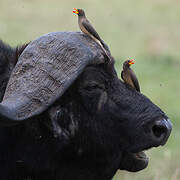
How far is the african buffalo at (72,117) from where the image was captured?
5.48 meters

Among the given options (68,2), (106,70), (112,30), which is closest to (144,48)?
(112,30)

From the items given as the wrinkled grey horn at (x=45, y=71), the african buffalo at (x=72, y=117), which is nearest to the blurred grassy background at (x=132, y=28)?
the african buffalo at (x=72, y=117)

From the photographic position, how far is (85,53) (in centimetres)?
560

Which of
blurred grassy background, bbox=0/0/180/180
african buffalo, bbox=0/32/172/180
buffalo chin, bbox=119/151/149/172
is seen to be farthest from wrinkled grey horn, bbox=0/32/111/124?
blurred grassy background, bbox=0/0/180/180

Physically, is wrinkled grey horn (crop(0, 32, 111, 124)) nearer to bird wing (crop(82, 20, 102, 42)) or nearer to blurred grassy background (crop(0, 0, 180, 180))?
bird wing (crop(82, 20, 102, 42))

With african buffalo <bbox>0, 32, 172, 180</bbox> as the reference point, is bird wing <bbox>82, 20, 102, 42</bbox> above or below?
above

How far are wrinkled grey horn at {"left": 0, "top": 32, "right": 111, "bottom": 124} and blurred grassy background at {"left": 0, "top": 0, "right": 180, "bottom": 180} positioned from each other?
7835mm

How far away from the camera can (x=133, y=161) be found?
5824 millimetres

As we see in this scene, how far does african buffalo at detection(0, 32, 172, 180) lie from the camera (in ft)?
18.0

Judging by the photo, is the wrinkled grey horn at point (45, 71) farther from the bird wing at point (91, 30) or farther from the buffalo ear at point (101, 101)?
the buffalo ear at point (101, 101)

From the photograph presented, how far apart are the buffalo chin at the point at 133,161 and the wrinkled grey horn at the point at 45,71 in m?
0.88

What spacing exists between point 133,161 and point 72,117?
27.3 inches

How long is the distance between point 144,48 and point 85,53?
13.7 m

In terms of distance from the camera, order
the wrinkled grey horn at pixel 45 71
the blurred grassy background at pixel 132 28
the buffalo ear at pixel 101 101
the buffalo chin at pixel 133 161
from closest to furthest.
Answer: the wrinkled grey horn at pixel 45 71, the buffalo ear at pixel 101 101, the buffalo chin at pixel 133 161, the blurred grassy background at pixel 132 28
